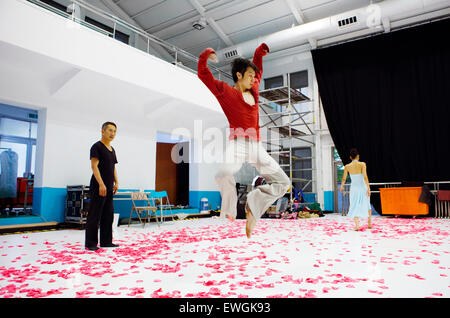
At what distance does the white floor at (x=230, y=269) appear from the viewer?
1.91 meters

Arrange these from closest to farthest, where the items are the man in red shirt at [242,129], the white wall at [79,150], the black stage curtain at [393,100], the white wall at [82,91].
Result: the man in red shirt at [242,129] → the white wall at [82,91] → the white wall at [79,150] → the black stage curtain at [393,100]

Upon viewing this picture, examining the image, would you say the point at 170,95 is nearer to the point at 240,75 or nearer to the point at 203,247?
the point at 203,247

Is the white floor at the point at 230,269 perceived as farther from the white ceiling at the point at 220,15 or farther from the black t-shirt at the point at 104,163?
the white ceiling at the point at 220,15

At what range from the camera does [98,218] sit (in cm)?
337

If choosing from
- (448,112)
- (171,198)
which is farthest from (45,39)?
(448,112)

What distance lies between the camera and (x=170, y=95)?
21.9ft

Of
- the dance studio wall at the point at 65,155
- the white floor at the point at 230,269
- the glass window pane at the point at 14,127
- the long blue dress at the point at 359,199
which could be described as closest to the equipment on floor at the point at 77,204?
the dance studio wall at the point at 65,155

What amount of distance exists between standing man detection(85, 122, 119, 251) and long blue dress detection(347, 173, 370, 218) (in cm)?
371

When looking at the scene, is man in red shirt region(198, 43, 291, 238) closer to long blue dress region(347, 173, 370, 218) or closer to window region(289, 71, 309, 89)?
long blue dress region(347, 173, 370, 218)

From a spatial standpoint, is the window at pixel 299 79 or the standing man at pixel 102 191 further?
the window at pixel 299 79

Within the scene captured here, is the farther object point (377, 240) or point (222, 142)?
point (222, 142)

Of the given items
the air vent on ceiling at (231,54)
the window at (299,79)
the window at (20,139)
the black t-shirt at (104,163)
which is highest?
the air vent on ceiling at (231,54)
